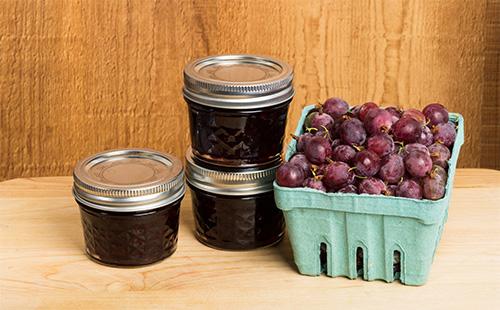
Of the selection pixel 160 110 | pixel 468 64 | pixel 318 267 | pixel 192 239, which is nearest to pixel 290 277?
pixel 318 267

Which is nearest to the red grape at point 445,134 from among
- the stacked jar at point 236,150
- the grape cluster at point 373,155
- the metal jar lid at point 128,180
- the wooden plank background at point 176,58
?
the grape cluster at point 373,155

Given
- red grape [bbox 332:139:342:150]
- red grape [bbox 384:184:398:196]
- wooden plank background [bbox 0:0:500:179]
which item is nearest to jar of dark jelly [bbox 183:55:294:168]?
red grape [bbox 332:139:342:150]

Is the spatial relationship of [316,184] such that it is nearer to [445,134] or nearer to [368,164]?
[368,164]

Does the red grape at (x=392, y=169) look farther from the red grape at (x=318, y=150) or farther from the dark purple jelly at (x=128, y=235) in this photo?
the dark purple jelly at (x=128, y=235)

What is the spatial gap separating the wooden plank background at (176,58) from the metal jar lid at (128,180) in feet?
1.33

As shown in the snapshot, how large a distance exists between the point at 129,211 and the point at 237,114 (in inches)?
8.0

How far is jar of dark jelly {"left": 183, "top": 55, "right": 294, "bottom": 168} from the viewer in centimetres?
137

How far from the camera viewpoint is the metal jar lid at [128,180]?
1.34m

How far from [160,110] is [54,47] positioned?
0.76ft

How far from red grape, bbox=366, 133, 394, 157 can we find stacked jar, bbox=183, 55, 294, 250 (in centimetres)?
16

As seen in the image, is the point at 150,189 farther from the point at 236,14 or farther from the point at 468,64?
the point at 468,64

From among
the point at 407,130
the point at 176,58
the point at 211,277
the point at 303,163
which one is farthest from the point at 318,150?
the point at 176,58

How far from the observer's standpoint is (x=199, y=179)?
56.5 inches

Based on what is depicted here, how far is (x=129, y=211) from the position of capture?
1.34 meters
